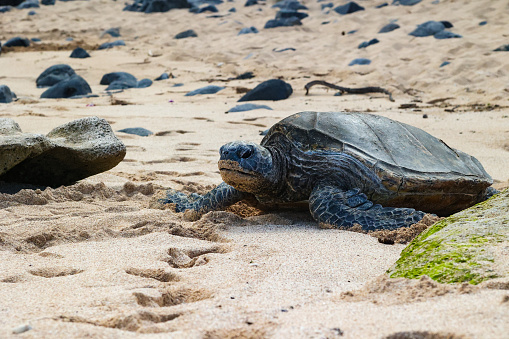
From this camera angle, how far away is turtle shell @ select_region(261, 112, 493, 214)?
11.0ft

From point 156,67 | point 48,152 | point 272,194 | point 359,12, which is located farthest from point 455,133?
point 359,12

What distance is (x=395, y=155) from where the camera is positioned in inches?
137

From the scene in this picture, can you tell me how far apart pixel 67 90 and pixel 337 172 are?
7209mm

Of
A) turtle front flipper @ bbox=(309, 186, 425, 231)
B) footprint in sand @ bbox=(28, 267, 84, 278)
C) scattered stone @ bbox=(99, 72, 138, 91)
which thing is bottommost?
scattered stone @ bbox=(99, 72, 138, 91)

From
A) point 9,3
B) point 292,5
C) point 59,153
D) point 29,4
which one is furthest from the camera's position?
point 9,3

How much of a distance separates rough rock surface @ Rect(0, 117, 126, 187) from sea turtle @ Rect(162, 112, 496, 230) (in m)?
0.66

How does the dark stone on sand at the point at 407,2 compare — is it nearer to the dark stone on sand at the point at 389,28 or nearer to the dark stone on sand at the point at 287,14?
the dark stone on sand at the point at 287,14

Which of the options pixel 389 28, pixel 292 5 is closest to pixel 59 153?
pixel 389 28

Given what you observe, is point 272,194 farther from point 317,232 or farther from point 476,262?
point 476,262

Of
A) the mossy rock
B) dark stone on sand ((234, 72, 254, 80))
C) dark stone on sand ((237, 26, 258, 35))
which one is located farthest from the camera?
dark stone on sand ((237, 26, 258, 35))

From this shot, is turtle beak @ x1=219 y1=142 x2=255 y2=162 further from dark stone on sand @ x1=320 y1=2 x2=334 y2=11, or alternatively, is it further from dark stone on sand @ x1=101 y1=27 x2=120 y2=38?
dark stone on sand @ x1=320 y1=2 x2=334 y2=11

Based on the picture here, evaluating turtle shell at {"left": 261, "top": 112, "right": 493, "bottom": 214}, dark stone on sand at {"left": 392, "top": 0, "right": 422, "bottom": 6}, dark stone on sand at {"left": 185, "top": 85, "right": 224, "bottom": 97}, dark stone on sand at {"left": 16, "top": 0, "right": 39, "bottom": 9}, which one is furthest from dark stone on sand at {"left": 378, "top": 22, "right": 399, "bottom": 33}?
dark stone on sand at {"left": 16, "top": 0, "right": 39, "bottom": 9}

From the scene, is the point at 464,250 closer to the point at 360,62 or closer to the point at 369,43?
the point at 360,62

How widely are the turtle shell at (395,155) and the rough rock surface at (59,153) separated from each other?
1200 millimetres
